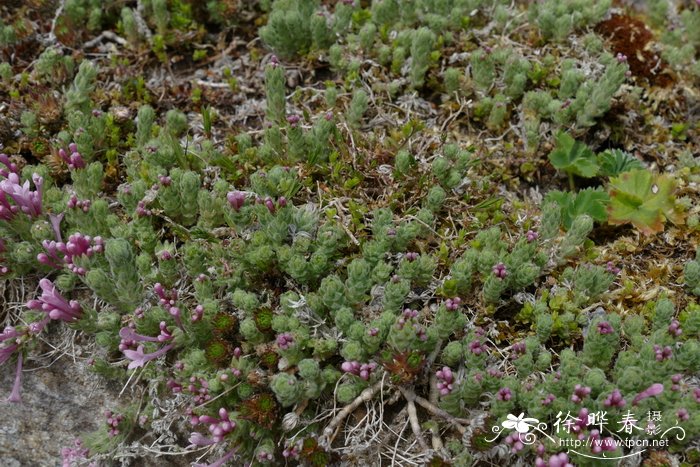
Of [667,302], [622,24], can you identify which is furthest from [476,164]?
[622,24]

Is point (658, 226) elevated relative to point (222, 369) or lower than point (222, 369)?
elevated

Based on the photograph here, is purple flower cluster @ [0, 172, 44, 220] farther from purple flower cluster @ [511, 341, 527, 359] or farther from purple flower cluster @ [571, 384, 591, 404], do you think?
purple flower cluster @ [571, 384, 591, 404]

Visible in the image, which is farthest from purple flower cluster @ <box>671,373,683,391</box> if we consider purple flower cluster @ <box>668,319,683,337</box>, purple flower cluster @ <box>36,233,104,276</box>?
purple flower cluster @ <box>36,233,104,276</box>

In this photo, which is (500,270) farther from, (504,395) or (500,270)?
(504,395)

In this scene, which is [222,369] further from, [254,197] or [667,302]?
[667,302]

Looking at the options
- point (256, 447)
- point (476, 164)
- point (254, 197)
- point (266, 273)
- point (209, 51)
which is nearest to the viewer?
point (256, 447)

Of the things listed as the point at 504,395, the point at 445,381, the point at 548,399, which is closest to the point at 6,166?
the point at 445,381
